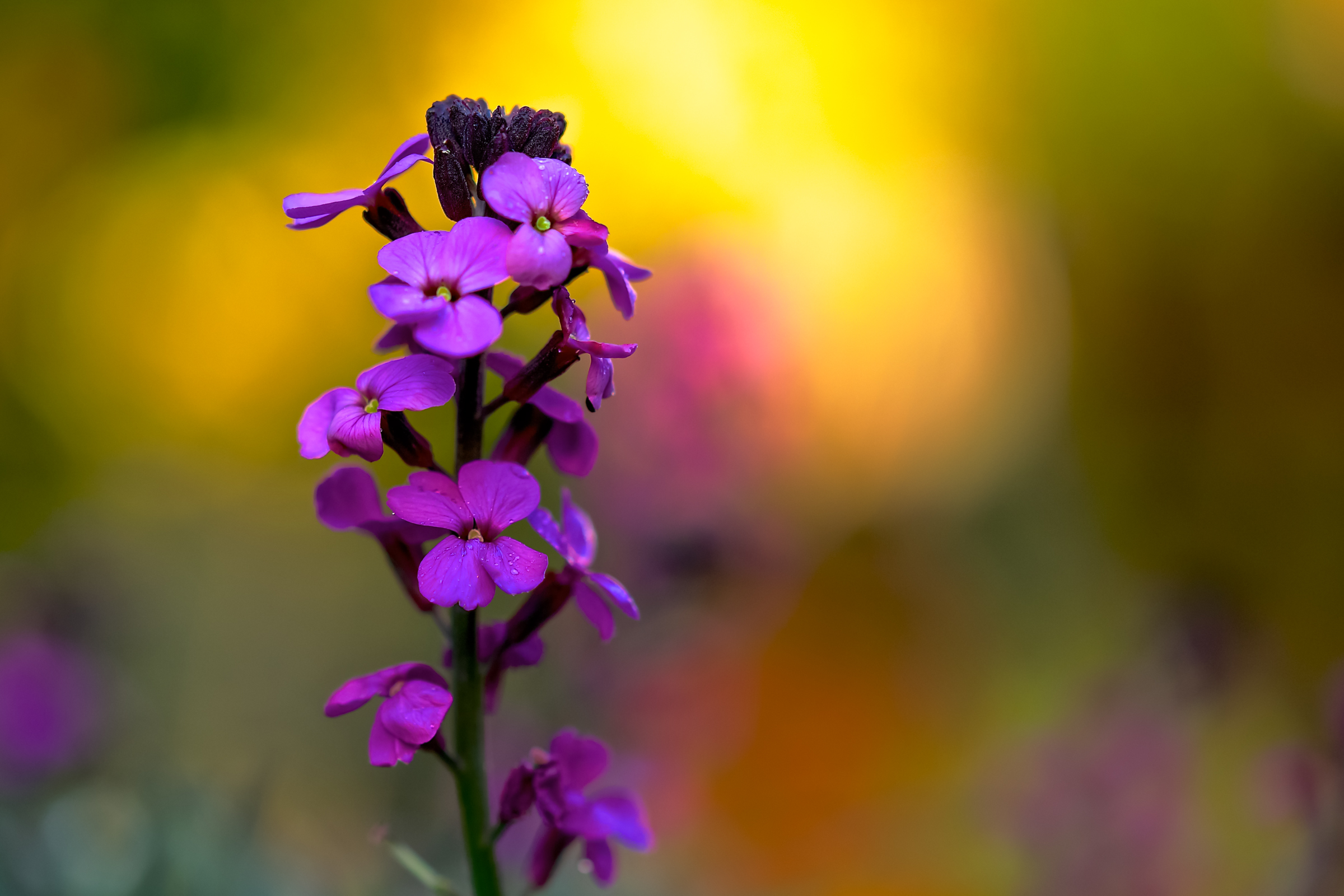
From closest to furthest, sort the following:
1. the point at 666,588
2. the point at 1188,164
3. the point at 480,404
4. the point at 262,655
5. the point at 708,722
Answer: the point at 480,404, the point at 666,588, the point at 708,722, the point at 262,655, the point at 1188,164

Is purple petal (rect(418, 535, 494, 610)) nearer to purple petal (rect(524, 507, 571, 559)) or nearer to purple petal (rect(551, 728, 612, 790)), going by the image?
purple petal (rect(524, 507, 571, 559))

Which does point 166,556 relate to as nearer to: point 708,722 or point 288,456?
point 288,456

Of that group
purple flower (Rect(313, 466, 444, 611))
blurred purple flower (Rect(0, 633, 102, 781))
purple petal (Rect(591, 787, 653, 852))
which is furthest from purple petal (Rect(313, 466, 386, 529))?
blurred purple flower (Rect(0, 633, 102, 781))

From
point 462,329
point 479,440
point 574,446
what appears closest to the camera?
point 462,329

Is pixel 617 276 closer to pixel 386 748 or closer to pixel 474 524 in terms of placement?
pixel 474 524

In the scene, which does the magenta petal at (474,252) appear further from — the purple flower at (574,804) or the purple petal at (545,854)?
the purple petal at (545,854)

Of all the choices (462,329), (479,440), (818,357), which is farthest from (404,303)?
(818,357)

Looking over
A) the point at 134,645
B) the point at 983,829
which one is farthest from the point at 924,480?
the point at 134,645
